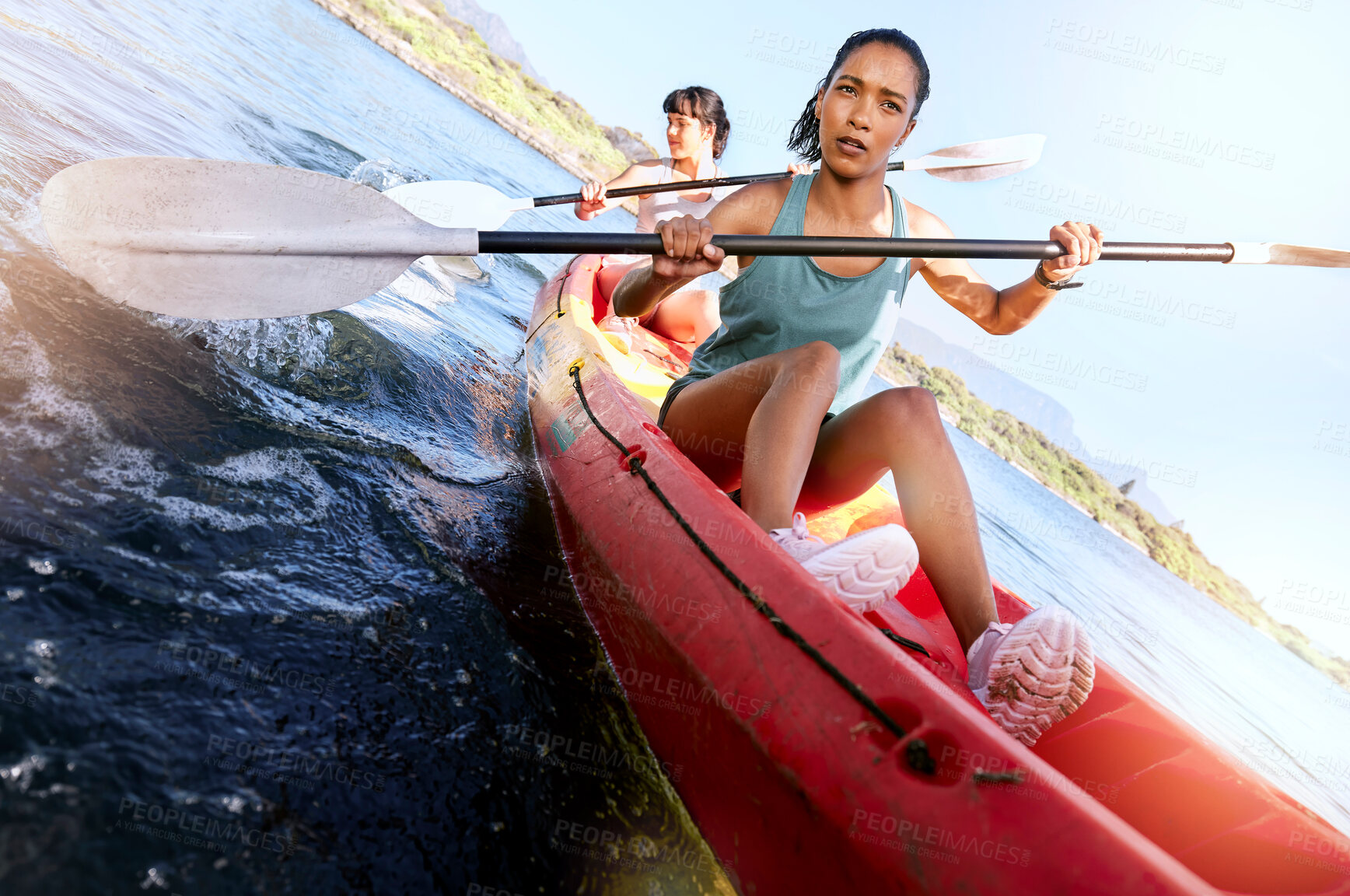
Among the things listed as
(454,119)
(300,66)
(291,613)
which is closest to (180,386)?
(291,613)

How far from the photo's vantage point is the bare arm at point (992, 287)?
2.28 metres

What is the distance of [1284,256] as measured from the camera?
255 centimetres

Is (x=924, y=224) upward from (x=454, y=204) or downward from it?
upward

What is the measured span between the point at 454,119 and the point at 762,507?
20.5 m

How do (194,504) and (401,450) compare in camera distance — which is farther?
(401,450)

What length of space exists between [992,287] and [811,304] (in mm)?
675

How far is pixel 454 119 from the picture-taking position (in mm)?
19438

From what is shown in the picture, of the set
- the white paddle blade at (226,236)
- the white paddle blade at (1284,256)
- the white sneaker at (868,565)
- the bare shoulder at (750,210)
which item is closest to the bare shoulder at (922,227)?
the bare shoulder at (750,210)

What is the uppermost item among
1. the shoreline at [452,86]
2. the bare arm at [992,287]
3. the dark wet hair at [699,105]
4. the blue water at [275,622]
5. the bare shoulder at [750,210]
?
the shoreline at [452,86]

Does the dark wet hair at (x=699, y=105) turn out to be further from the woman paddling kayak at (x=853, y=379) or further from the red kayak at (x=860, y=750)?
the red kayak at (x=860, y=750)

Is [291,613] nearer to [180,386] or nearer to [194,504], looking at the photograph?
[194,504]

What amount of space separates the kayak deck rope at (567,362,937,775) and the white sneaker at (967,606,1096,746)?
46 cm

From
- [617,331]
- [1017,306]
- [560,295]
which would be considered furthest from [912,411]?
[560,295]

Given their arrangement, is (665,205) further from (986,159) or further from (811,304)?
(811,304)
